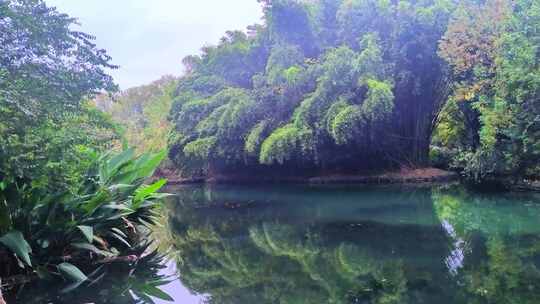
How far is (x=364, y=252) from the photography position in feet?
21.5

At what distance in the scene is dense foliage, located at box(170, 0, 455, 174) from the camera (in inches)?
669

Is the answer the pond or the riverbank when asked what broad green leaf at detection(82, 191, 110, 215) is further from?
the riverbank

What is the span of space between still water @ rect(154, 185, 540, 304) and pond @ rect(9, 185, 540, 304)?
1 centimetres

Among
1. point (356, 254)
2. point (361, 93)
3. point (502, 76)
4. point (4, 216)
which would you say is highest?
point (361, 93)

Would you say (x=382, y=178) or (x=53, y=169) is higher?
(x=53, y=169)

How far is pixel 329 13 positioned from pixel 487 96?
9.43 m

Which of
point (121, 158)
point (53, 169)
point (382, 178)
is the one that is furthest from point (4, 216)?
point (382, 178)

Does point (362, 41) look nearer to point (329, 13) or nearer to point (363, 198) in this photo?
point (329, 13)

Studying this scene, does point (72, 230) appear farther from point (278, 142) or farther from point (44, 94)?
point (278, 142)

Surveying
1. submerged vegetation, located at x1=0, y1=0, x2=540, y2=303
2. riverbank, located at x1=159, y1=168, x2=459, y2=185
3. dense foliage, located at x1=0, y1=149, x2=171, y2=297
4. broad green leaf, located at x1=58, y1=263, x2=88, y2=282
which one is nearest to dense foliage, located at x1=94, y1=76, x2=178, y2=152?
submerged vegetation, located at x1=0, y1=0, x2=540, y2=303

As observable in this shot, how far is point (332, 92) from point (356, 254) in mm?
11940

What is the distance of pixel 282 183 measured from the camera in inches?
802

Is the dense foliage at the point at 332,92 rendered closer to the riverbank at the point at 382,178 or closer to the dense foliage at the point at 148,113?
the riverbank at the point at 382,178

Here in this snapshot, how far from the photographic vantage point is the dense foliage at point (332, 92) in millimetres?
16984
